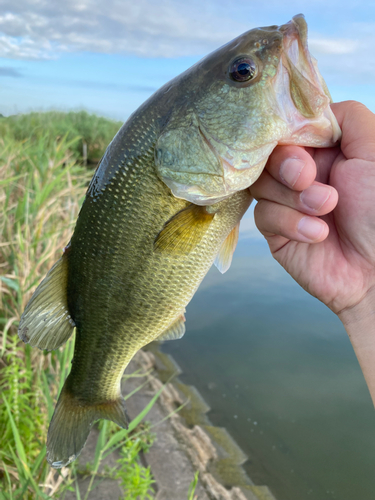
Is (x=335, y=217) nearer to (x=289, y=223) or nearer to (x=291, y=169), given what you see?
(x=289, y=223)

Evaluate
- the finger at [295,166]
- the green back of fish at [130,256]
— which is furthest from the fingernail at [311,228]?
the green back of fish at [130,256]

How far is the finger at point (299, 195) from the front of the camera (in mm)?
1431

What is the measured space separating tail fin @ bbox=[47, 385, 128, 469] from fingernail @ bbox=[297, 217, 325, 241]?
116cm

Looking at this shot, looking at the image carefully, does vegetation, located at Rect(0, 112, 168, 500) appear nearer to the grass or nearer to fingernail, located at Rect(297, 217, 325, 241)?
the grass

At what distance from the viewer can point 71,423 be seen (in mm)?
1763

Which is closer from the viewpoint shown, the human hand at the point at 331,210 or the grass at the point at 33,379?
the human hand at the point at 331,210

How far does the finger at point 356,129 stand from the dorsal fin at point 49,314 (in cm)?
126

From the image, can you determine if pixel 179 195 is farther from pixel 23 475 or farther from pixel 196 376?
pixel 196 376

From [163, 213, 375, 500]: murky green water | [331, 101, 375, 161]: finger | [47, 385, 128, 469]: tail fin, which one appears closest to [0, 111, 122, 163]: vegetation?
[163, 213, 375, 500]: murky green water

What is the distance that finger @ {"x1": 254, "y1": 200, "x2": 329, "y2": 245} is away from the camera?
1510 mm

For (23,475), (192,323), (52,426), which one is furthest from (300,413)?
(52,426)

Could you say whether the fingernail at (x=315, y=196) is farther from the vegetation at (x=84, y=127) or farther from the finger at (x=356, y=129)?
the vegetation at (x=84, y=127)

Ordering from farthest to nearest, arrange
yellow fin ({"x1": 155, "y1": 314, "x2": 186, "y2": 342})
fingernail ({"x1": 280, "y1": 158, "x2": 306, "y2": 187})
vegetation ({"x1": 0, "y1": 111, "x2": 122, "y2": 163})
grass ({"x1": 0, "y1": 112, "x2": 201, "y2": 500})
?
vegetation ({"x1": 0, "y1": 111, "x2": 122, "y2": 163}) → grass ({"x1": 0, "y1": 112, "x2": 201, "y2": 500}) → yellow fin ({"x1": 155, "y1": 314, "x2": 186, "y2": 342}) → fingernail ({"x1": 280, "y1": 158, "x2": 306, "y2": 187})

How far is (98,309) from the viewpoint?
A: 5.40 ft
